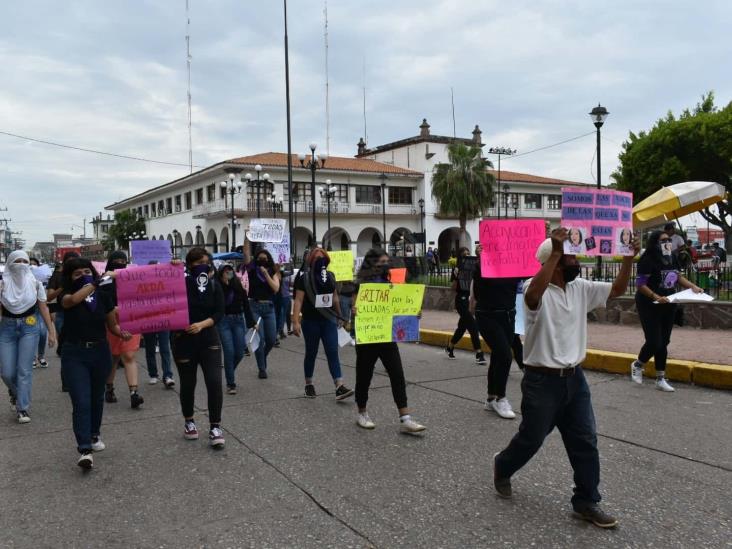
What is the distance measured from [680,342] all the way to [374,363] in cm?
606

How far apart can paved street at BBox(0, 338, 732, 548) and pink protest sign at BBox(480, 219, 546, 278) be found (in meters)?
1.43

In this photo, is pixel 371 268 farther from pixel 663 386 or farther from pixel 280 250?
pixel 280 250

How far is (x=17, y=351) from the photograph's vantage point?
6.36 meters

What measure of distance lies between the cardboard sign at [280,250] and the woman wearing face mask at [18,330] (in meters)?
5.74

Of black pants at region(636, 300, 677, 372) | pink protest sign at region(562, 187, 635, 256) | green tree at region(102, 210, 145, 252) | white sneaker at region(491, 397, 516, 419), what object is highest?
green tree at region(102, 210, 145, 252)

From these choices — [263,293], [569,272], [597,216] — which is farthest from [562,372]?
[263,293]

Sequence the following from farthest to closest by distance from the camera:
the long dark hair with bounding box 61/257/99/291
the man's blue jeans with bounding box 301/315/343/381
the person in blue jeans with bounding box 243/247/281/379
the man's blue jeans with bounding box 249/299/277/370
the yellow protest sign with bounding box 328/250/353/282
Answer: the yellow protest sign with bounding box 328/250/353/282
the man's blue jeans with bounding box 249/299/277/370
the person in blue jeans with bounding box 243/247/281/379
the man's blue jeans with bounding box 301/315/343/381
the long dark hair with bounding box 61/257/99/291

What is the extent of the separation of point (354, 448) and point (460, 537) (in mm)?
1770

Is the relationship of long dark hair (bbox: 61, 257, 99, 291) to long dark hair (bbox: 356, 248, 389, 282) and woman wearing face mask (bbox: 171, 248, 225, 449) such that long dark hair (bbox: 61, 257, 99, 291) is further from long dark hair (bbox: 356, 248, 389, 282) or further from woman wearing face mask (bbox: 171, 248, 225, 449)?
long dark hair (bbox: 356, 248, 389, 282)

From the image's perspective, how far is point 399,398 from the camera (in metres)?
5.46

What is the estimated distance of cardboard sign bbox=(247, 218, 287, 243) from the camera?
11.2m

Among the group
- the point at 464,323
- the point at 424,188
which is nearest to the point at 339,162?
the point at 424,188

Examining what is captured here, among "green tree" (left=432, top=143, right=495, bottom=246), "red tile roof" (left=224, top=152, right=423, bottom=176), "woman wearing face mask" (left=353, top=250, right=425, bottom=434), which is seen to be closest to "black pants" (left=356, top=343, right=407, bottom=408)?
"woman wearing face mask" (left=353, top=250, right=425, bottom=434)

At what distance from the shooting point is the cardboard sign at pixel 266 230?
36.6 ft
